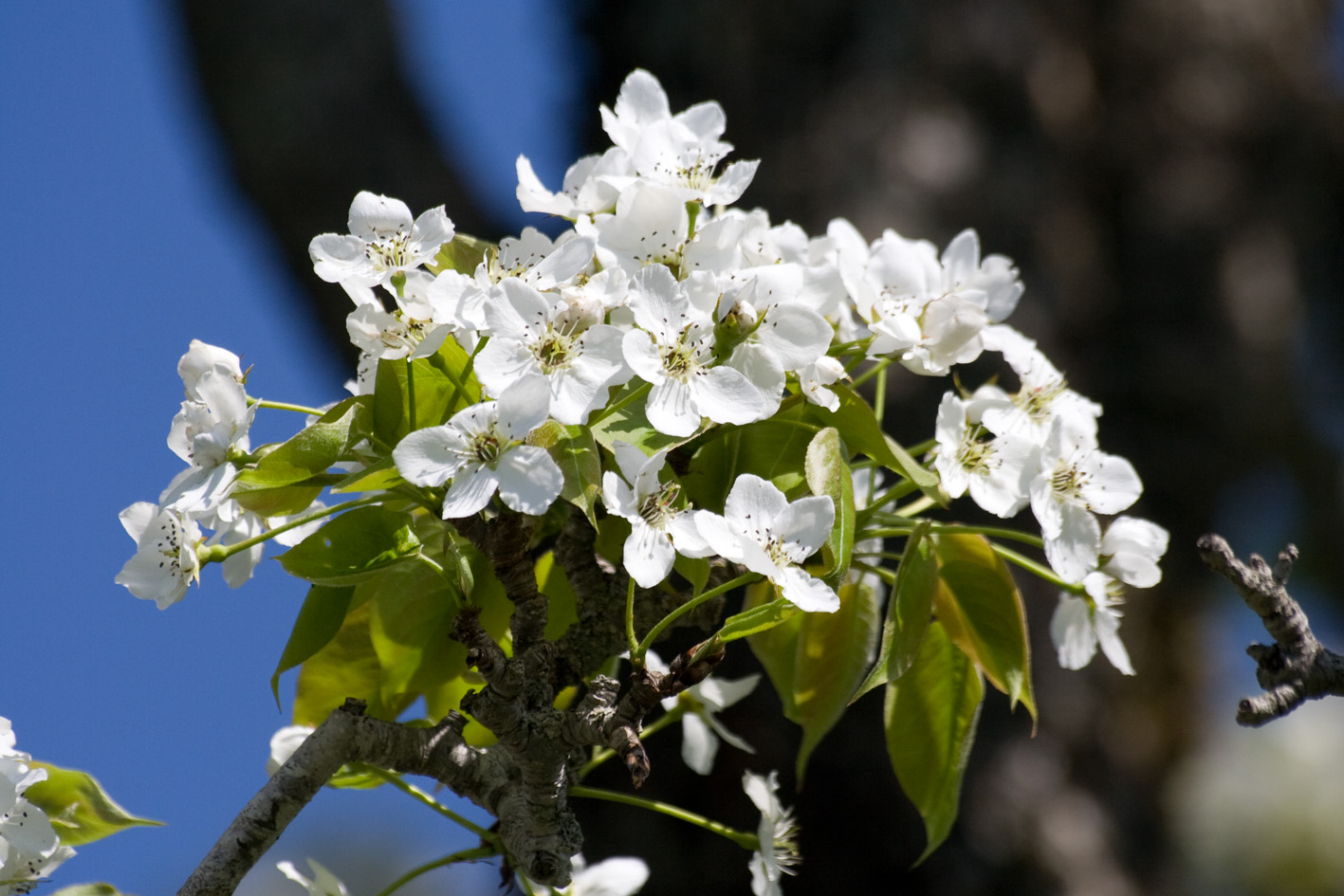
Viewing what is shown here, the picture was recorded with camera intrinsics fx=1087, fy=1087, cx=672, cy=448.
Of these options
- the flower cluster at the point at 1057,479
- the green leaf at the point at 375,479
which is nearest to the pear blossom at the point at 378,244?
the green leaf at the point at 375,479

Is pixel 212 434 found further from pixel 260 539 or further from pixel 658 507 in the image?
pixel 658 507

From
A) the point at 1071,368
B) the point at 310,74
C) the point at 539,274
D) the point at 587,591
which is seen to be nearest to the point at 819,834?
the point at 1071,368

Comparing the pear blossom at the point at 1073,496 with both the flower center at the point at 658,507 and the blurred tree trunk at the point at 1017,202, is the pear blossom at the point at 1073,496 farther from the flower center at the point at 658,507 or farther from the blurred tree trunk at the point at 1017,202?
the blurred tree trunk at the point at 1017,202

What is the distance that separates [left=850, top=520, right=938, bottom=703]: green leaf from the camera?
0.66 m

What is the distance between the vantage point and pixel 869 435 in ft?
2.27

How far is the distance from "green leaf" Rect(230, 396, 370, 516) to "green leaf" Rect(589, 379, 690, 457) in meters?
0.14

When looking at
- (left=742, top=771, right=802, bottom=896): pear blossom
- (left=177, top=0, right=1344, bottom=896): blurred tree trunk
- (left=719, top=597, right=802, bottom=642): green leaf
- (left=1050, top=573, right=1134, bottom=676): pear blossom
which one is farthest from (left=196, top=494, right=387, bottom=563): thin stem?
(left=177, top=0, right=1344, bottom=896): blurred tree trunk

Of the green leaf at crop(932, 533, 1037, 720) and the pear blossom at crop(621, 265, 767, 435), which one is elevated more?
the pear blossom at crop(621, 265, 767, 435)

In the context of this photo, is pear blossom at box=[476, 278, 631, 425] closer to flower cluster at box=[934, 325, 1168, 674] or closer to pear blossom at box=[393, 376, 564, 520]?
pear blossom at box=[393, 376, 564, 520]

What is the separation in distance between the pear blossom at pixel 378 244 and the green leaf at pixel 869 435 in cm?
26

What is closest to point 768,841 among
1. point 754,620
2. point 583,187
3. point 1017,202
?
point 754,620

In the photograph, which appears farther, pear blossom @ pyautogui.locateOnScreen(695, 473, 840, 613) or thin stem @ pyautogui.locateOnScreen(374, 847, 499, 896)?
thin stem @ pyautogui.locateOnScreen(374, 847, 499, 896)

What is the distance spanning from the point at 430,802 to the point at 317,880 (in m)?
0.08

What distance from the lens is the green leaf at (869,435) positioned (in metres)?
0.69
